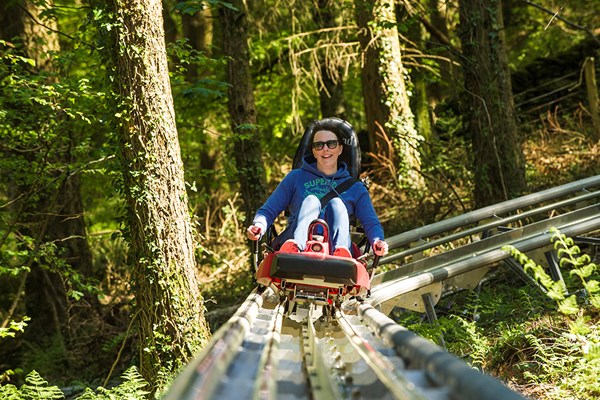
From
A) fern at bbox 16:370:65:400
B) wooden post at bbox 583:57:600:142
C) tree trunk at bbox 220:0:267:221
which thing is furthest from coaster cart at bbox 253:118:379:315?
wooden post at bbox 583:57:600:142

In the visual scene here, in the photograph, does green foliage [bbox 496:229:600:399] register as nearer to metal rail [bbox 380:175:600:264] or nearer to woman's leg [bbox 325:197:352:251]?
woman's leg [bbox 325:197:352:251]

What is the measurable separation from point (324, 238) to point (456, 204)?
8066mm

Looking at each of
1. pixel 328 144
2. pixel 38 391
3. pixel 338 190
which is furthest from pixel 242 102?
pixel 38 391

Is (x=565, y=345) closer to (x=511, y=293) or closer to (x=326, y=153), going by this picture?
(x=326, y=153)

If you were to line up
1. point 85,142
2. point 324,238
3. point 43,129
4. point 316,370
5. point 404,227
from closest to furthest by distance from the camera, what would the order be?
point 316,370 < point 324,238 < point 43,129 < point 85,142 < point 404,227

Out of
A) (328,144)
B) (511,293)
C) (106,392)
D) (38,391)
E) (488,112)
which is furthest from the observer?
(488,112)

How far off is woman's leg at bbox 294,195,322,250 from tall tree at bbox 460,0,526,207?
556 centimetres

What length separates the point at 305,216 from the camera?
6965 millimetres

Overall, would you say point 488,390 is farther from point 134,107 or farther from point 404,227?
point 404,227

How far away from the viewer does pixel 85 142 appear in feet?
34.3

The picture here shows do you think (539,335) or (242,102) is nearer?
(539,335)

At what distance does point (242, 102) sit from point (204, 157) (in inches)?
371

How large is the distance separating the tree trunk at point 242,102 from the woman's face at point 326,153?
427cm

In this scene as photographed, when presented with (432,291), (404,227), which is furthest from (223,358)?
(404,227)
